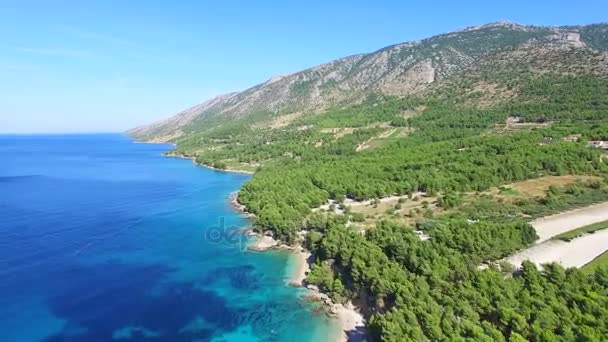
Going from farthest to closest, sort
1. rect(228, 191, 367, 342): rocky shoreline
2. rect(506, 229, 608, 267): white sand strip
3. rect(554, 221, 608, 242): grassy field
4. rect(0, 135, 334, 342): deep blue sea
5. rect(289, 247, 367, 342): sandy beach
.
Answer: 1. rect(554, 221, 608, 242): grassy field
2. rect(506, 229, 608, 267): white sand strip
3. rect(0, 135, 334, 342): deep blue sea
4. rect(228, 191, 367, 342): rocky shoreline
5. rect(289, 247, 367, 342): sandy beach

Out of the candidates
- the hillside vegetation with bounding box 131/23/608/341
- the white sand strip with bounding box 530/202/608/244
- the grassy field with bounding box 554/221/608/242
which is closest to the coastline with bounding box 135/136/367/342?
the hillside vegetation with bounding box 131/23/608/341

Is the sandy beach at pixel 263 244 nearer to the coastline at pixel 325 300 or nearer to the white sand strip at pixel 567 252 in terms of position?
the coastline at pixel 325 300

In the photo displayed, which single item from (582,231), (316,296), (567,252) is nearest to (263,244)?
(316,296)

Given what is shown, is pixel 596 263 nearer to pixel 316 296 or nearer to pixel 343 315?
pixel 343 315

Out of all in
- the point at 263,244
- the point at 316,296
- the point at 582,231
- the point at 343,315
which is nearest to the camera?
the point at 343,315

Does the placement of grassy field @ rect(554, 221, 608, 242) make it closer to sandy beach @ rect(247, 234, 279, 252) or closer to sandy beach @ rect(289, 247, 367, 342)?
sandy beach @ rect(289, 247, 367, 342)
